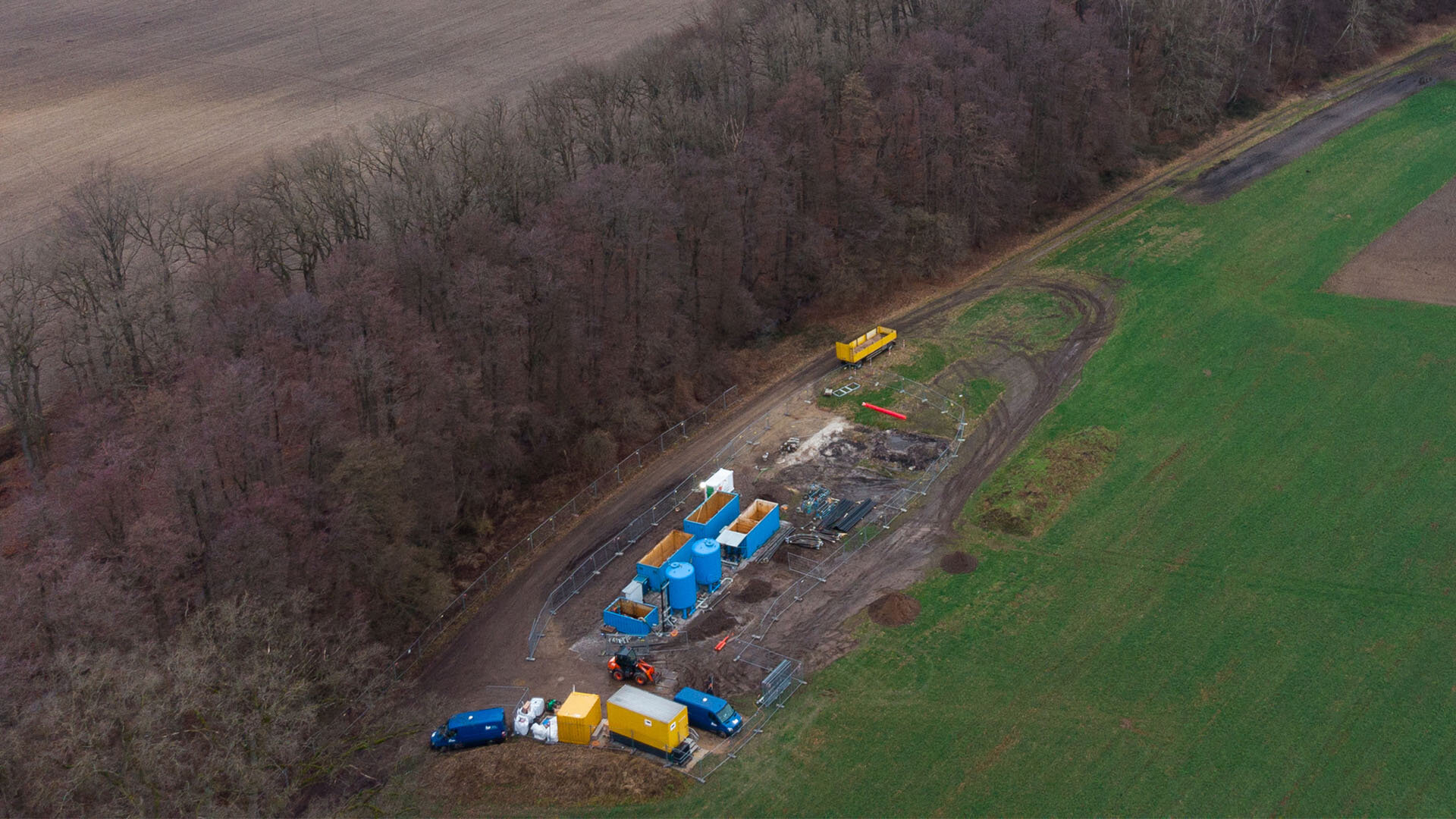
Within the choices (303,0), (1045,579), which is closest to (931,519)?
(1045,579)

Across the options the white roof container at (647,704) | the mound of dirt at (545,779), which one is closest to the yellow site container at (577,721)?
the mound of dirt at (545,779)

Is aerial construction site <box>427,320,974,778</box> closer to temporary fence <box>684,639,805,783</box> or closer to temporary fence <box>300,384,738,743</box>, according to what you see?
temporary fence <box>684,639,805,783</box>

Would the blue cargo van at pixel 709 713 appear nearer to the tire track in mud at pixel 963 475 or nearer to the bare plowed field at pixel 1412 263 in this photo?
the tire track in mud at pixel 963 475

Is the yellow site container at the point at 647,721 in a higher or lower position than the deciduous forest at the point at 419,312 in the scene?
lower

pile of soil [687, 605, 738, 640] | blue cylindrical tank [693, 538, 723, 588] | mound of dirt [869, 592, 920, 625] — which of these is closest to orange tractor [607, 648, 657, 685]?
pile of soil [687, 605, 738, 640]

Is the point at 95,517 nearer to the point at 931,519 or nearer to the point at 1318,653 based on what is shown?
the point at 931,519
